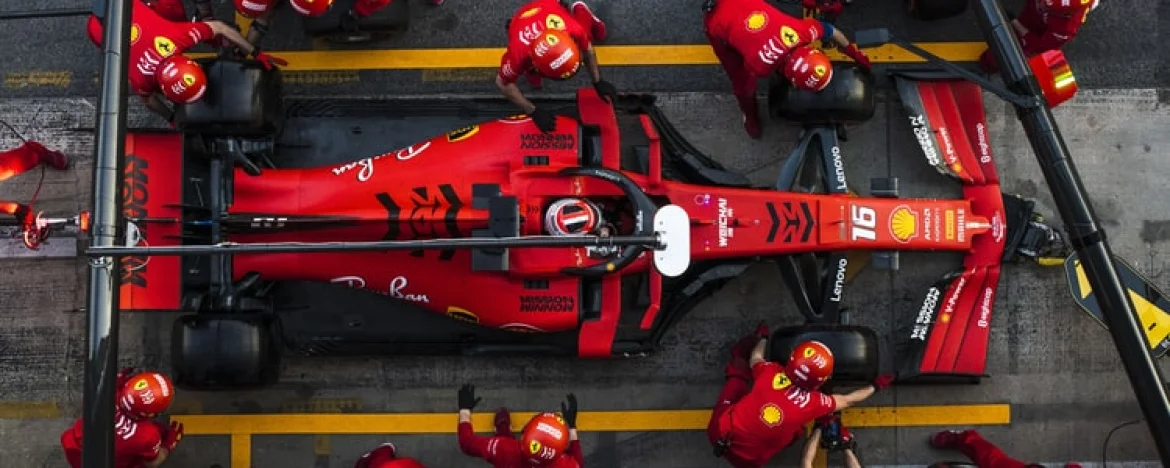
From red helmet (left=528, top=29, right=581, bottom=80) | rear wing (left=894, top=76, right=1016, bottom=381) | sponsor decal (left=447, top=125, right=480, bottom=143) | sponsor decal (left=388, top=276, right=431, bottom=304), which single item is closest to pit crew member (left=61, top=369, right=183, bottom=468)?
sponsor decal (left=388, top=276, right=431, bottom=304)

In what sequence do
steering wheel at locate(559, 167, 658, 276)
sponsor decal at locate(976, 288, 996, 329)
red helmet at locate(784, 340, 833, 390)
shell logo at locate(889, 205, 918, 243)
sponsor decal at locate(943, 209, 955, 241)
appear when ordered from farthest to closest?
sponsor decal at locate(976, 288, 996, 329) → sponsor decal at locate(943, 209, 955, 241) → shell logo at locate(889, 205, 918, 243) → red helmet at locate(784, 340, 833, 390) → steering wheel at locate(559, 167, 658, 276)

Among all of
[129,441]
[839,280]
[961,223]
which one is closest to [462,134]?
[839,280]

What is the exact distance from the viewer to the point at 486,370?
7.23m

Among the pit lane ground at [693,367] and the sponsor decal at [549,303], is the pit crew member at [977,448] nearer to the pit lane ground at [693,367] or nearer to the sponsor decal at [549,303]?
the pit lane ground at [693,367]

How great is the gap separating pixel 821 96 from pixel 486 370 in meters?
3.29

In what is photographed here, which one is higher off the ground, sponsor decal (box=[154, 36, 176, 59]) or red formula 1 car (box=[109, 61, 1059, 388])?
sponsor decal (box=[154, 36, 176, 59])

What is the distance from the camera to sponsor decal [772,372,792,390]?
6.25 m

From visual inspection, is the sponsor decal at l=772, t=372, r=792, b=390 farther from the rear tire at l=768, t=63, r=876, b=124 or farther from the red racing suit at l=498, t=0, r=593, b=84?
the red racing suit at l=498, t=0, r=593, b=84

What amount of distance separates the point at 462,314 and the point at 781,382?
2.29m

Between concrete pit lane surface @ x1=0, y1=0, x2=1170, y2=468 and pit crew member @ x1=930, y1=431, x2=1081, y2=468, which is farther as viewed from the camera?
concrete pit lane surface @ x1=0, y1=0, x2=1170, y2=468

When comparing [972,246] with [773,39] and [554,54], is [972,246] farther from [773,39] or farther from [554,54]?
[554,54]

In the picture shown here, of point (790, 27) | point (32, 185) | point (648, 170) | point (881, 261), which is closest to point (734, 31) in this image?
point (790, 27)

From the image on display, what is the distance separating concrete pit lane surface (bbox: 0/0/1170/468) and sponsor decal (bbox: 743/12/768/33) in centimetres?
106

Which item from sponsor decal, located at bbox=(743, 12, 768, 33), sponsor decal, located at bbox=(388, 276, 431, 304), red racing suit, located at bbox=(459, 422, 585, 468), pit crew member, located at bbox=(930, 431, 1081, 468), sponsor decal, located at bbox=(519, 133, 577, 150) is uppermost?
sponsor decal, located at bbox=(743, 12, 768, 33)
